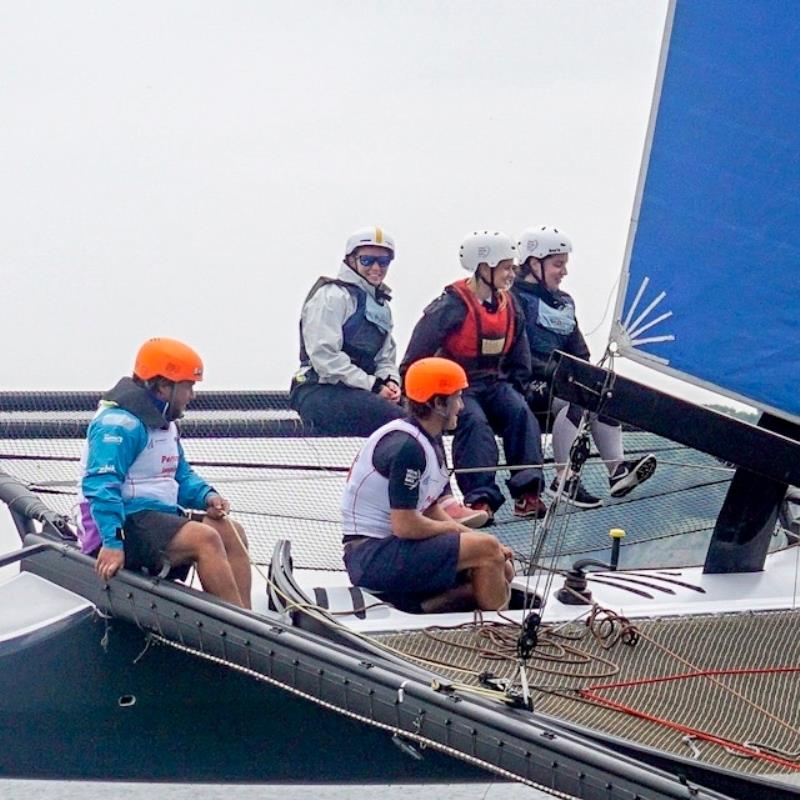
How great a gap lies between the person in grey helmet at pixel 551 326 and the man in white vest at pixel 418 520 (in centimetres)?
110

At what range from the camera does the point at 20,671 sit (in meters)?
4.66

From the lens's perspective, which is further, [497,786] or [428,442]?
[497,786]

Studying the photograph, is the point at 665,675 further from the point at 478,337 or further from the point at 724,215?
the point at 478,337

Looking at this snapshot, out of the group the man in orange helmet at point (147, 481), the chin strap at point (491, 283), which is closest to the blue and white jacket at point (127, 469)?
the man in orange helmet at point (147, 481)

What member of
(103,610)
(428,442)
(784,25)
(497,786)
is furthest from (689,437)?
(497,786)

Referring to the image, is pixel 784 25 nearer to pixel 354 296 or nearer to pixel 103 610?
pixel 354 296

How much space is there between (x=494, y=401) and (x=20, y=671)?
199 cm

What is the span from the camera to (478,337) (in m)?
5.82

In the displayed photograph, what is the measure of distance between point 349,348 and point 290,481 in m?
0.53

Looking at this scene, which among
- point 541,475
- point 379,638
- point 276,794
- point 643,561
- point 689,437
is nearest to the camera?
point 689,437

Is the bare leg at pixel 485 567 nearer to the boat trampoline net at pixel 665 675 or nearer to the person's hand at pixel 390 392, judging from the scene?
the boat trampoline net at pixel 665 675

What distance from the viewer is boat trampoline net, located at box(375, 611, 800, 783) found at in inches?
167

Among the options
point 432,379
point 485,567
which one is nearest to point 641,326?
point 432,379

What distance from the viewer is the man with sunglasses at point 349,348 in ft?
19.3
